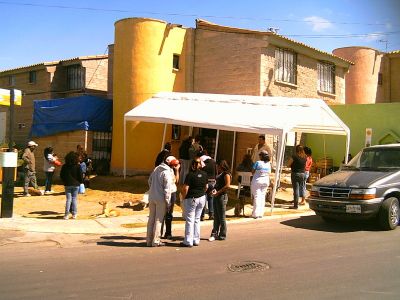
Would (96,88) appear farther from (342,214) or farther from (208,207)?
(342,214)

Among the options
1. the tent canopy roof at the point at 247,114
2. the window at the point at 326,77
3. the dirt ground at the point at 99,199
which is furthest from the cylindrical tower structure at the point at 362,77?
the tent canopy roof at the point at 247,114

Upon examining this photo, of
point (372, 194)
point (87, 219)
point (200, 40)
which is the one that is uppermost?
point (200, 40)

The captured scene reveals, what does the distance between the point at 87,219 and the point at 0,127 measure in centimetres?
2149

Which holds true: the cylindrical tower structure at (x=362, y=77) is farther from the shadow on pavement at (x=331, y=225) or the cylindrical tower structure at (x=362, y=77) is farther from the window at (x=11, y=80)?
the window at (x=11, y=80)

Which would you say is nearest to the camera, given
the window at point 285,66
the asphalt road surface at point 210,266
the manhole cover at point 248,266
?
the asphalt road surface at point 210,266

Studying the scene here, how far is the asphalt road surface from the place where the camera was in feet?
17.4

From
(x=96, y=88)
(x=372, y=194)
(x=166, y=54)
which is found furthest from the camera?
(x=96, y=88)

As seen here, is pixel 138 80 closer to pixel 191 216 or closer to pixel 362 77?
pixel 191 216

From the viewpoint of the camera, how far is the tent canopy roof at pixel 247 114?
12312 millimetres

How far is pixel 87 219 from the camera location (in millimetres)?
10812

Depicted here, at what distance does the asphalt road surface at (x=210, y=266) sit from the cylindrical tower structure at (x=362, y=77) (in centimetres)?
2089

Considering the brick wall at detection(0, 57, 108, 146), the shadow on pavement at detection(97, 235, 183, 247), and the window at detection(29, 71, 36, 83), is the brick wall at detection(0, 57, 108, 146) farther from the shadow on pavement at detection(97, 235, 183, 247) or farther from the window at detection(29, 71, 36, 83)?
the shadow on pavement at detection(97, 235, 183, 247)

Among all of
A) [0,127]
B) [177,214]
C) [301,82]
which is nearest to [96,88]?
[0,127]

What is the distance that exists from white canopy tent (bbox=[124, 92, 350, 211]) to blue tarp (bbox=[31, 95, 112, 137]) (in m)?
3.66
